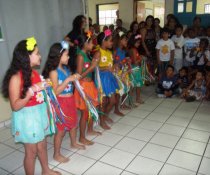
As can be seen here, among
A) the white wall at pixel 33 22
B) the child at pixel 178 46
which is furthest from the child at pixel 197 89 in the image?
the white wall at pixel 33 22

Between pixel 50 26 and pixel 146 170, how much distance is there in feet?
8.40

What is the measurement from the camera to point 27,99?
1.72 m

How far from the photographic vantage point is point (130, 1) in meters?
6.98

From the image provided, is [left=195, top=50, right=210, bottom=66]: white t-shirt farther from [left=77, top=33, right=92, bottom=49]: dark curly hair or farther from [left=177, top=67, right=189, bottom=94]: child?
[left=77, top=33, right=92, bottom=49]: dark curly hair

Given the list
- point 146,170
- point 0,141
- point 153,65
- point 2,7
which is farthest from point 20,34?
point 153,65

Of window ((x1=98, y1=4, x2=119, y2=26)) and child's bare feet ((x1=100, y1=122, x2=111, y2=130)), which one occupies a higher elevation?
window ((x1=98, y1=4, x2=119, y2=26))

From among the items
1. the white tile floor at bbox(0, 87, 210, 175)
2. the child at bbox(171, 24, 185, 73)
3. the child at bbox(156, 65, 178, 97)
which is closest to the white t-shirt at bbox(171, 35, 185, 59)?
the child at bbox(171, 24, 185, 73)

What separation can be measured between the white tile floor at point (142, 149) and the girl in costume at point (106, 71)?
39 cm

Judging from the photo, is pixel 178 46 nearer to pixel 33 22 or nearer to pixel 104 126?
pixel 104 126

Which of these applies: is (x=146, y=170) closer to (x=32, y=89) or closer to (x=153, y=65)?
(x=32, y=89)

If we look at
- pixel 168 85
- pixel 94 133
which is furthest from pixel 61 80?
pixel 168 85

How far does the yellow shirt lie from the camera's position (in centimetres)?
308

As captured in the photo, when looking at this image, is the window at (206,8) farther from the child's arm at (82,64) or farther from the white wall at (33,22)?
the child's arm at (82,64)

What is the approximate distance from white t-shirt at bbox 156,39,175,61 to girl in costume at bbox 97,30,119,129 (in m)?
1.95
